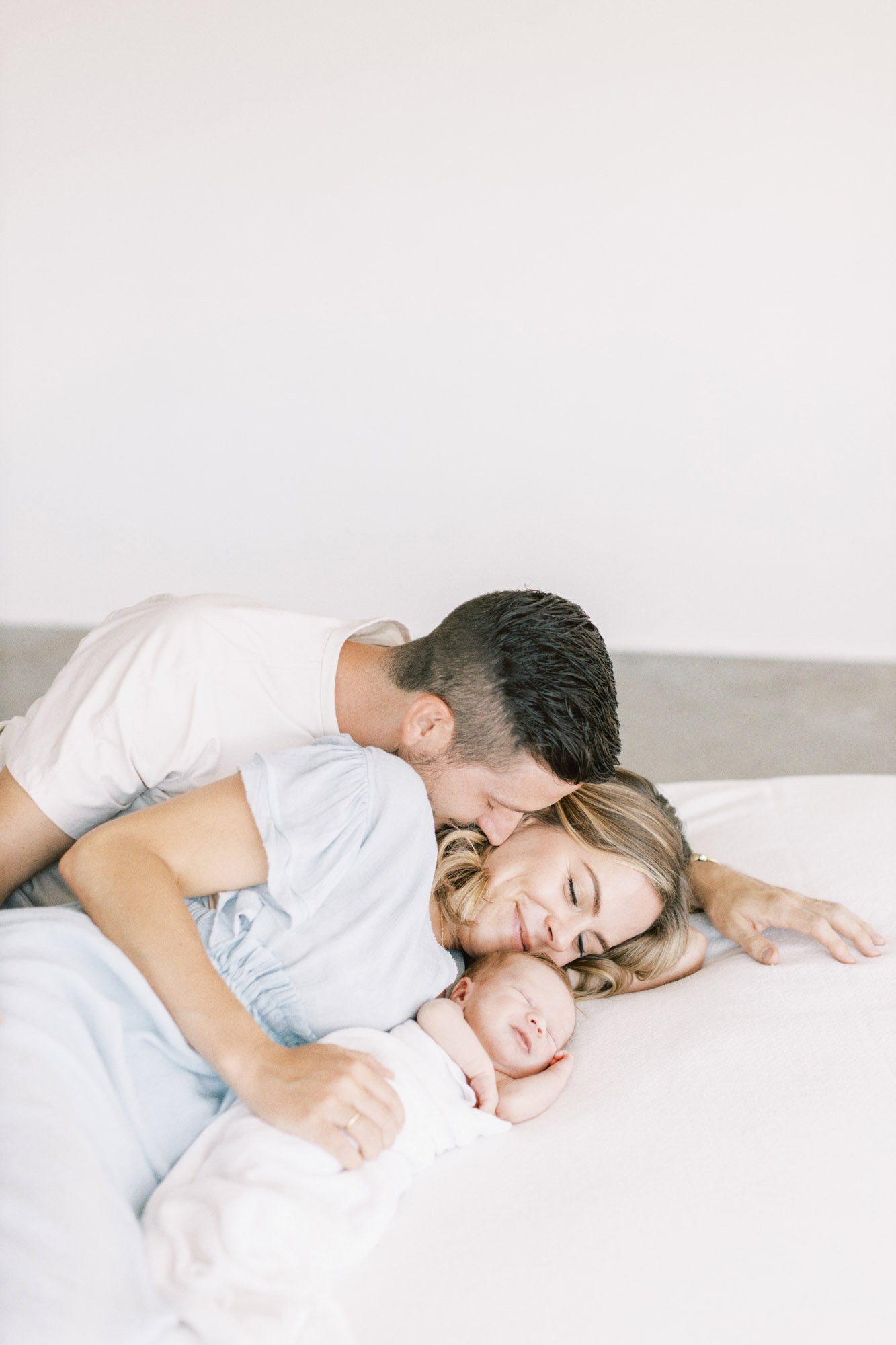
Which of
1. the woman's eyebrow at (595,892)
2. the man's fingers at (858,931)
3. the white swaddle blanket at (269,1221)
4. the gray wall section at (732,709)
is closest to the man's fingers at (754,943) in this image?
the man's fingers at (858,931)

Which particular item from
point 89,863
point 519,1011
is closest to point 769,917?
point 519,1011

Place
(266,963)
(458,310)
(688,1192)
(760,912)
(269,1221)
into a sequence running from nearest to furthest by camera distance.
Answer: (269,1221), (688,1192), (266,963), (760,912), (458,310)

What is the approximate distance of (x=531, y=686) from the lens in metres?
1.62

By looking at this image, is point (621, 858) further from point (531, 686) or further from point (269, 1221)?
point (269, 1221)

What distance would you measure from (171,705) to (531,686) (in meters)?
0.51

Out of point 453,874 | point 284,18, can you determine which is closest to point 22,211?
point 284,18

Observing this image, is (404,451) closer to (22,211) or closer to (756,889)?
(22,211)

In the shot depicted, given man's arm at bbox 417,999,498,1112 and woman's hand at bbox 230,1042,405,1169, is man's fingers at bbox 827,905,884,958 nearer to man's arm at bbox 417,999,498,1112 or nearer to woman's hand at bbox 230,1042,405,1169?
man's arm at bbox 417,999,498,1112

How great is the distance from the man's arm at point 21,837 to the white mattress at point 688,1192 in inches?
27.6

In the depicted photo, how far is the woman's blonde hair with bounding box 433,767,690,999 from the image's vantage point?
180cm

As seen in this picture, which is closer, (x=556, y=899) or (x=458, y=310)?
(x=556, y=899)

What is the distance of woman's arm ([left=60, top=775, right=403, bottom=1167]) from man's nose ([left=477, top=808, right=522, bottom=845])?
14.9 inches

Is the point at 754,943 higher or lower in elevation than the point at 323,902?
lower

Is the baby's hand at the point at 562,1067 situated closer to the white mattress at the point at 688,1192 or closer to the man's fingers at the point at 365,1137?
the white mattress at the point at 688,1192
